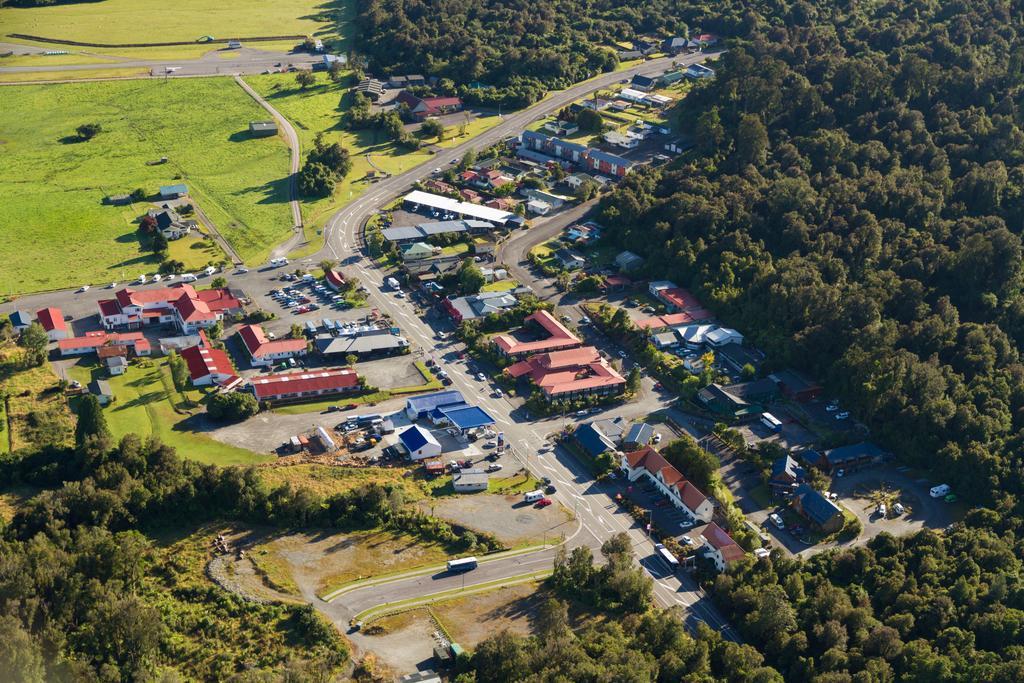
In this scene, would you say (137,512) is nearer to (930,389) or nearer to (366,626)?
(366,626)

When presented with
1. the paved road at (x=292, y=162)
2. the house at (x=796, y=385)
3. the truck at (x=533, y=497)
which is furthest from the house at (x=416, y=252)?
the truck at (x=533, y=497)

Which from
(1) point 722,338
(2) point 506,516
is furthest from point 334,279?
(2) point 506,516

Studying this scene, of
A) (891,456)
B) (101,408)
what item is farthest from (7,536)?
(891,456)

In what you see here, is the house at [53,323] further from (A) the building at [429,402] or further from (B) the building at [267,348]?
(A) the building at [429,402]

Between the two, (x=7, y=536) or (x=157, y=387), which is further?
(x=157, y=387)

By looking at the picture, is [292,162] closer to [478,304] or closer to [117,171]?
[117,171]

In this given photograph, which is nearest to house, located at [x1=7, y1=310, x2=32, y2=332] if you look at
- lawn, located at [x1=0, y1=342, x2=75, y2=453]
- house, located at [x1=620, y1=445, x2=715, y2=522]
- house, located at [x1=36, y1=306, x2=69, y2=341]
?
house, located at [x1=36, y1=306, x2=69, y2=341]

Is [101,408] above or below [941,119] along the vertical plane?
below
